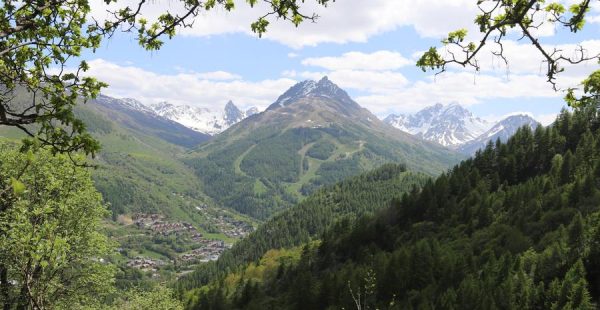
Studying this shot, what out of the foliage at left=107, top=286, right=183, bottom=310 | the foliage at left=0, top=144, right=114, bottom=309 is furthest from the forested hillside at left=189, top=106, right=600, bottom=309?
the foliage at left=0, top=144, right=114, bottom=309

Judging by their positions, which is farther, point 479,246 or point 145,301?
point 479,246

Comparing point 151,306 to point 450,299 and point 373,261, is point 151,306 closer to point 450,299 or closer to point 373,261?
point 450,299

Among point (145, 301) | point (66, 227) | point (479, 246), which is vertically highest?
point (66, 227)

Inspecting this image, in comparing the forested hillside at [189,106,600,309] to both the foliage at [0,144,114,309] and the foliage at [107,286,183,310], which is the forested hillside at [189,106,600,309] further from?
the foliage at [0,144,114,309]

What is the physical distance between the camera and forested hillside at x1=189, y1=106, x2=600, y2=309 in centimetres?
7988

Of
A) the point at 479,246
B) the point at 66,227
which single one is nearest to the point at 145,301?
the point at 66,227

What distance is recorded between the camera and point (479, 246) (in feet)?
370

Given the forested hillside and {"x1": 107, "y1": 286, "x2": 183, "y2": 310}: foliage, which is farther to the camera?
the forested hillside

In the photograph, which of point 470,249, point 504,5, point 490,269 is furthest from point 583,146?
point 504,5

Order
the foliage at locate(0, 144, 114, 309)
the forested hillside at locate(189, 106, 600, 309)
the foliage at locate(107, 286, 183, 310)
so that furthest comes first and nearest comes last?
the forested hillside at locate(189, 106, 600, 309), the foliage at locate(107, 286, 183, 310), the foliage at locate(0, 144, 114, 309)

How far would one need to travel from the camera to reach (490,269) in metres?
89.1

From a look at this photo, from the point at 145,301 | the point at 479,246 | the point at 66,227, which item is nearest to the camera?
the point at 66,227

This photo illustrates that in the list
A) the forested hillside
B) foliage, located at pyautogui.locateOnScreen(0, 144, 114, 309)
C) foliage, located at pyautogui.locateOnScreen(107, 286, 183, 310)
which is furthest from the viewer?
the forested hillside

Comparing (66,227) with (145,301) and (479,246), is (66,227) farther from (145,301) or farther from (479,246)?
(479,246)
